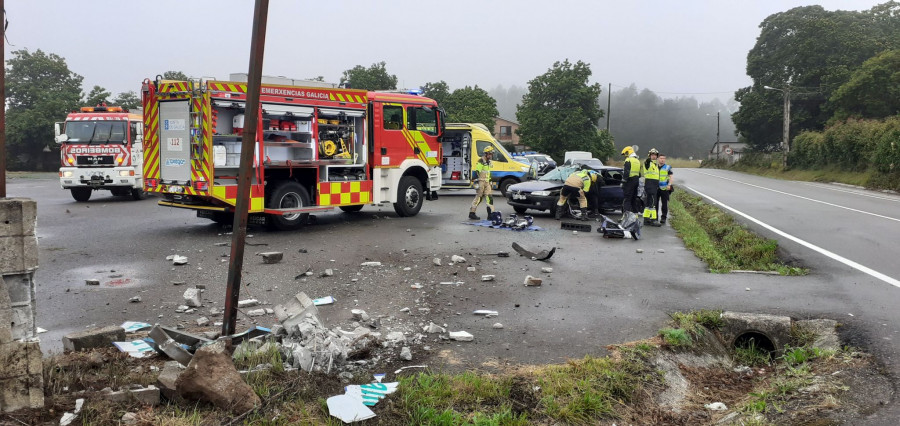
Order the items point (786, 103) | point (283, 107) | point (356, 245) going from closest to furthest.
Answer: point (356, 245)
point (283, 107)
point (786, 103)

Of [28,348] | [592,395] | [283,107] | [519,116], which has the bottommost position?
[592,395]

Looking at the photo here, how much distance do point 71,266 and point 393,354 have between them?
238 inches

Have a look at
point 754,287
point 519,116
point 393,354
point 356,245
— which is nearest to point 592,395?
point 393,354

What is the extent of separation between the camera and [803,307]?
6.84 m

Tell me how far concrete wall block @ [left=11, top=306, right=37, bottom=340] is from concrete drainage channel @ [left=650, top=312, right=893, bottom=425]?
4033 millimetres

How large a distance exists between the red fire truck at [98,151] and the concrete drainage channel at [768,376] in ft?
57.3

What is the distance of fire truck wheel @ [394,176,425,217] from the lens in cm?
1502

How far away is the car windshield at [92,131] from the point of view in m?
18.3

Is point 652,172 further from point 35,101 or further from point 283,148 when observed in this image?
point 35,101

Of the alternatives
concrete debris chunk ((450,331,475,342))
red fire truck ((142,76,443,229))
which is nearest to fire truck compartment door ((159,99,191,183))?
red fire truck ((142,76,443,229))

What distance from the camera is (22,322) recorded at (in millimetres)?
3615

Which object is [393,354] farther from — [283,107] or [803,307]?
[283,107]

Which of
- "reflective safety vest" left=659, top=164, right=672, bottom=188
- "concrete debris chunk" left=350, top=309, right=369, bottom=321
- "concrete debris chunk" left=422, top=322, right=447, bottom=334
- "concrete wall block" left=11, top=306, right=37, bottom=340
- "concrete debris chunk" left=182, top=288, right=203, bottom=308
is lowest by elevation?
"concrete debris chunk" left=422, top=322, right=447, bottom=334

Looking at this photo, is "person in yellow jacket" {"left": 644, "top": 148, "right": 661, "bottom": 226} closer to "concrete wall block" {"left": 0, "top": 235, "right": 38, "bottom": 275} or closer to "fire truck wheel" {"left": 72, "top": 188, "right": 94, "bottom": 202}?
"concrete wall block" {"left": 0, "top": 235, "right": 38, "bottom": 275}
